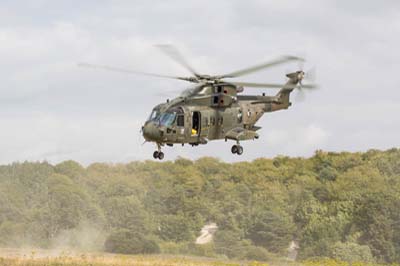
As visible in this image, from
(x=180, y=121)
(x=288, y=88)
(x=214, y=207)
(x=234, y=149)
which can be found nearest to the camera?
(x=180, y=121)

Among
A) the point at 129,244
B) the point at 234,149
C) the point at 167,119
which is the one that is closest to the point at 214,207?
the point at 129,244

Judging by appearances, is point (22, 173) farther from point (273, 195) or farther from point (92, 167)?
point (273, 195)

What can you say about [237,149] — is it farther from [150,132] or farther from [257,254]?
[257,254]

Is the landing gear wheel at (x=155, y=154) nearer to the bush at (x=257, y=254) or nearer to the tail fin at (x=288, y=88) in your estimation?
the tail fin at (x=288, y=88)

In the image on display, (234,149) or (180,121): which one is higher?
(180,121)

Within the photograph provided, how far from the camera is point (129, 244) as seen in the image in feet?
272

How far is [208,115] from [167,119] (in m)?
2.58

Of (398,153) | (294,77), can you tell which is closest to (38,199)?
(398,153)

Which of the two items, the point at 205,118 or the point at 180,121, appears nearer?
the point at 180,121

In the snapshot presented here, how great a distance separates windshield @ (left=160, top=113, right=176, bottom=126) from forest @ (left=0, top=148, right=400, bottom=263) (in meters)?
40.7

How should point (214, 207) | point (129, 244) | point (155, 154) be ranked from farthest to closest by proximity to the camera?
point (214, 207) → point (129, 244) → point (155, 154)

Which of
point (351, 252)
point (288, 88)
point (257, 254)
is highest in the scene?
point (288, 88)

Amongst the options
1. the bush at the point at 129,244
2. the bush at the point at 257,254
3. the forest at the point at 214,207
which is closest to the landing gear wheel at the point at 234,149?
the bush at the point at 129,244

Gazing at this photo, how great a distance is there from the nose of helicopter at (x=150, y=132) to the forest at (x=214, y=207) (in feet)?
135
